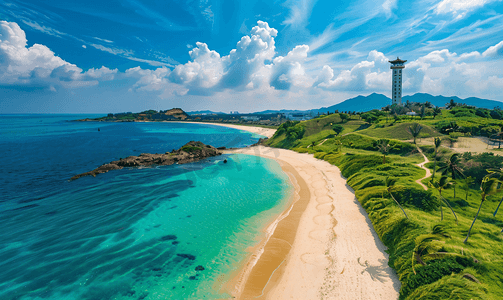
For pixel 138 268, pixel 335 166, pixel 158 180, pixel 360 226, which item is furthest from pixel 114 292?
pixel 335 166

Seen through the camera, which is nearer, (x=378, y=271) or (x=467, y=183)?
(x=378, y=271)

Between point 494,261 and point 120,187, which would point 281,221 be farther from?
point 120,187

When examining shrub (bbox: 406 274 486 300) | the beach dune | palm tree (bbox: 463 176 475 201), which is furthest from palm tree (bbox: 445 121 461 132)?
shrub (bbox: 406 274 486 300)

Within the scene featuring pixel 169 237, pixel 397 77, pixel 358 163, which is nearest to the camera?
pixel 169 237

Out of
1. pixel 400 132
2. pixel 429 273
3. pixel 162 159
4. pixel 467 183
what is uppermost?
pixel 400 132

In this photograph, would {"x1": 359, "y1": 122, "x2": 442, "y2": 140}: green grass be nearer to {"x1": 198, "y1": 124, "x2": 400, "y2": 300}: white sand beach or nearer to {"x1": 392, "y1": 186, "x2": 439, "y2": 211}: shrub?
{"x1": 392, "y1": 186, "x2": 439, "y2": 211}: shrub

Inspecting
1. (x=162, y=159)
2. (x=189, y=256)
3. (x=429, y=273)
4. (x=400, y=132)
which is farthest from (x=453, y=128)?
(x=162, y=159)

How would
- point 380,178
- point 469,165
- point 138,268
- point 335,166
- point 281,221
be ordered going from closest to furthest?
1. point 138,268
2. point 281,221
3. point 469,165
4. point 380,178
5. point 335,166

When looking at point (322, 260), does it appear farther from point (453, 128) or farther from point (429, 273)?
point (453, 128)
